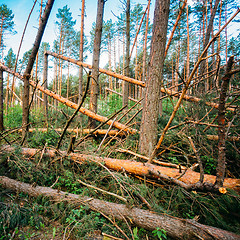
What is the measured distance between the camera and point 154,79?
3.08m

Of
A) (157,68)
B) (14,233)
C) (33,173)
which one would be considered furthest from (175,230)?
(157,68)

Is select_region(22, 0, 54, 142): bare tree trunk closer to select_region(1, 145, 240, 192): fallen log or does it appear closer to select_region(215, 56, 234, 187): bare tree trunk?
select_region(1, 145, 240, 192): fallen log

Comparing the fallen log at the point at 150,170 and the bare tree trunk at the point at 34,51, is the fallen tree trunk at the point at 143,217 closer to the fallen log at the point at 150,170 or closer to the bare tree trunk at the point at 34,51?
the fallen log at the point at 150,170

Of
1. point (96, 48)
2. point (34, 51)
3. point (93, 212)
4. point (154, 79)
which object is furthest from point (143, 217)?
point (96, 48)

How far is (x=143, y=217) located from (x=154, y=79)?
2634mm

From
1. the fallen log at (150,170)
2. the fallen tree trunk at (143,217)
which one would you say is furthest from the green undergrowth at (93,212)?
the fallen log at (150,170)

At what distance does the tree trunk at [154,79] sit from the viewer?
3.01 metres

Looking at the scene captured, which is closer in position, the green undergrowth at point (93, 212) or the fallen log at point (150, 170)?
the green undergrowth at point (93, 212)

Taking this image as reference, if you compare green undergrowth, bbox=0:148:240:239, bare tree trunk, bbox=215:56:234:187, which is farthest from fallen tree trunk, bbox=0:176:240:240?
bare tree trunk, bbox=215:56:234:187

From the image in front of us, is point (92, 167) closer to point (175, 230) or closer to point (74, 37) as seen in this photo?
point (175, 230)

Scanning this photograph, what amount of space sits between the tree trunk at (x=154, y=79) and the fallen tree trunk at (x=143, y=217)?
139cm

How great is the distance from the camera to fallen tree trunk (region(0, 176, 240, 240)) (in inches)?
56.3

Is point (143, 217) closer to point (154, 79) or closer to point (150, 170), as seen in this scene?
point (150, 170)

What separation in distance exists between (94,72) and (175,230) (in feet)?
16.0
